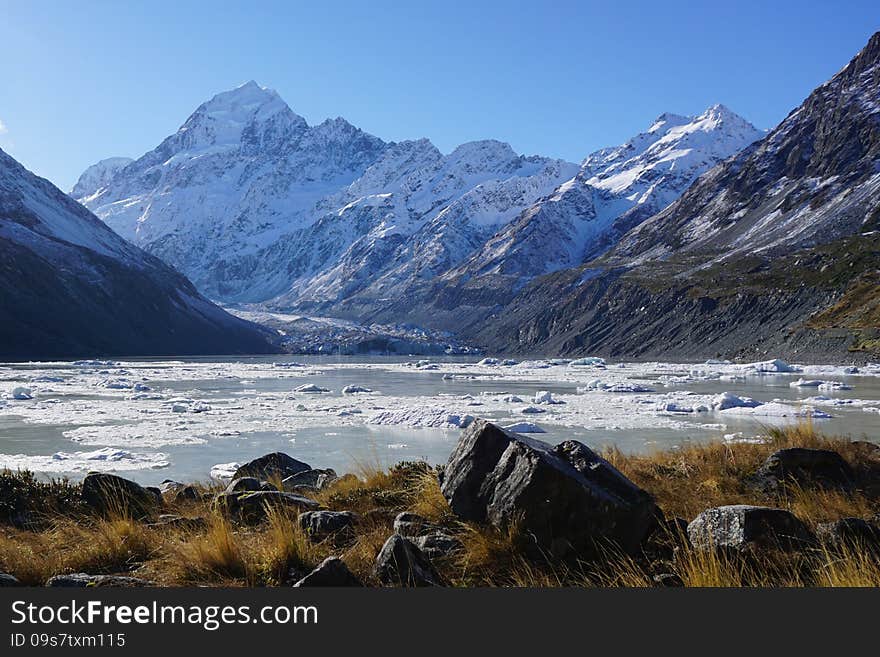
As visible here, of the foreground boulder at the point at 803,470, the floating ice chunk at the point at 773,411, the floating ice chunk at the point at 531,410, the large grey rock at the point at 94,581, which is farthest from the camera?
the floating ice chunk at the point at 531,410

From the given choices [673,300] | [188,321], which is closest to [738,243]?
[673,300]

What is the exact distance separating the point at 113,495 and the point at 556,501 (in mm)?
6250

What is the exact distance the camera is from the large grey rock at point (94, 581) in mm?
5422

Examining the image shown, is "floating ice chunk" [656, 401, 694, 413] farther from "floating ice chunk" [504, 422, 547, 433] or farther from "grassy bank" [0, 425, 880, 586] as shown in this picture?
"grassy bank" [0, 425, 880, 586]

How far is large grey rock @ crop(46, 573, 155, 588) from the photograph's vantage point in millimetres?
5422

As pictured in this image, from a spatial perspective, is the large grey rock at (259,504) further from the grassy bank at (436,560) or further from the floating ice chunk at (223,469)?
the floating ice chunk at (223,469)

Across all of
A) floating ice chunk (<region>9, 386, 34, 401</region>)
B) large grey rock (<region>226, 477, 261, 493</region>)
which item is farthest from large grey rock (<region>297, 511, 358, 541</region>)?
floating ice chunk (<region>9, 386, 34, 401</region>)

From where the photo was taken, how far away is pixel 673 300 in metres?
148

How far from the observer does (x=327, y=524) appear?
274 inches

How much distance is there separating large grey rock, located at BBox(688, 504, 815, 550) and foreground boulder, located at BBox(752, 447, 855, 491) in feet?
9.69

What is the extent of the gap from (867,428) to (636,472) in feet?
79.8

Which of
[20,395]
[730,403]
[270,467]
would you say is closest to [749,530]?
[270,467]

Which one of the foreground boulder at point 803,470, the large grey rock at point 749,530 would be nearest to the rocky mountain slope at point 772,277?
the foreground boulder at point 803,470

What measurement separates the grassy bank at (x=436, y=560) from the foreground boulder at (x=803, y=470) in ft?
0.66
